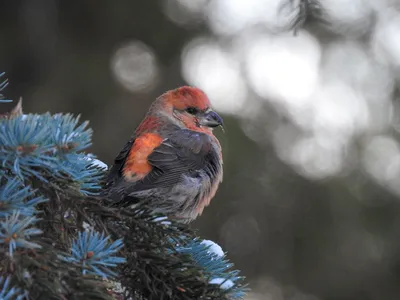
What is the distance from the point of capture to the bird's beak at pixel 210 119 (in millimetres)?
4090

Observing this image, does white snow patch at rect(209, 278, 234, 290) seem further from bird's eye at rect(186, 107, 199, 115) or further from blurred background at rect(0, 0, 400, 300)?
blurred background at rect(0, 0, 400, 300)

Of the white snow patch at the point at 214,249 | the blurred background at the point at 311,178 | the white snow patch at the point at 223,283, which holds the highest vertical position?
the white snow patch at the point at 223,283

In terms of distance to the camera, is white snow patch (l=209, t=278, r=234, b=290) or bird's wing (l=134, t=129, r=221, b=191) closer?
white snow patch (l=209, t=278, r=234, b=290)

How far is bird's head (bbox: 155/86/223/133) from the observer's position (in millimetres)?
4102

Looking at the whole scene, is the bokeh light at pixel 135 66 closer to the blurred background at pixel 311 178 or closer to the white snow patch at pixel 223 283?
the blurred background at pixel 311 178

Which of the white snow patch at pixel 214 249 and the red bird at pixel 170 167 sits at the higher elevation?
the white snow patch at pixel 214 249

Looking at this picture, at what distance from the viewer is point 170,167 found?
3297mm

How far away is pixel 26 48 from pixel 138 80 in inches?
76.9

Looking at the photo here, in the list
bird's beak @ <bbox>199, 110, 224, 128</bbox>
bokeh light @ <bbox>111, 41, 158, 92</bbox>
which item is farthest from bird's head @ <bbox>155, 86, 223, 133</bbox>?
bokeh light @ <bbox>111, 41, 158, 92</bbox>

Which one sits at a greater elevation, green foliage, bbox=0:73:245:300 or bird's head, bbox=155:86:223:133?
green foliage, bbox=0:73:245:300

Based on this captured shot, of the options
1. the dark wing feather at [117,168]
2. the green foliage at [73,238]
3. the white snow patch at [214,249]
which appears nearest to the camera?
the green foliage at [73,238]

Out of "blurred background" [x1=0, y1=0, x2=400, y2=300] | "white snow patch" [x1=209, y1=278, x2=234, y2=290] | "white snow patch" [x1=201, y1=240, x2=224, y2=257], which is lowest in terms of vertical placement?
"blurred background" [x1=0, y1=0, x2=400, y2=300]

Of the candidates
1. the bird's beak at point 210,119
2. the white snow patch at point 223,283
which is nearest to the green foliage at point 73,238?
the white snow patch at point 223,283

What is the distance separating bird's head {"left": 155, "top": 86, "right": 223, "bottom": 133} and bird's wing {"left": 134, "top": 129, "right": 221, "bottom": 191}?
28 centimetres
